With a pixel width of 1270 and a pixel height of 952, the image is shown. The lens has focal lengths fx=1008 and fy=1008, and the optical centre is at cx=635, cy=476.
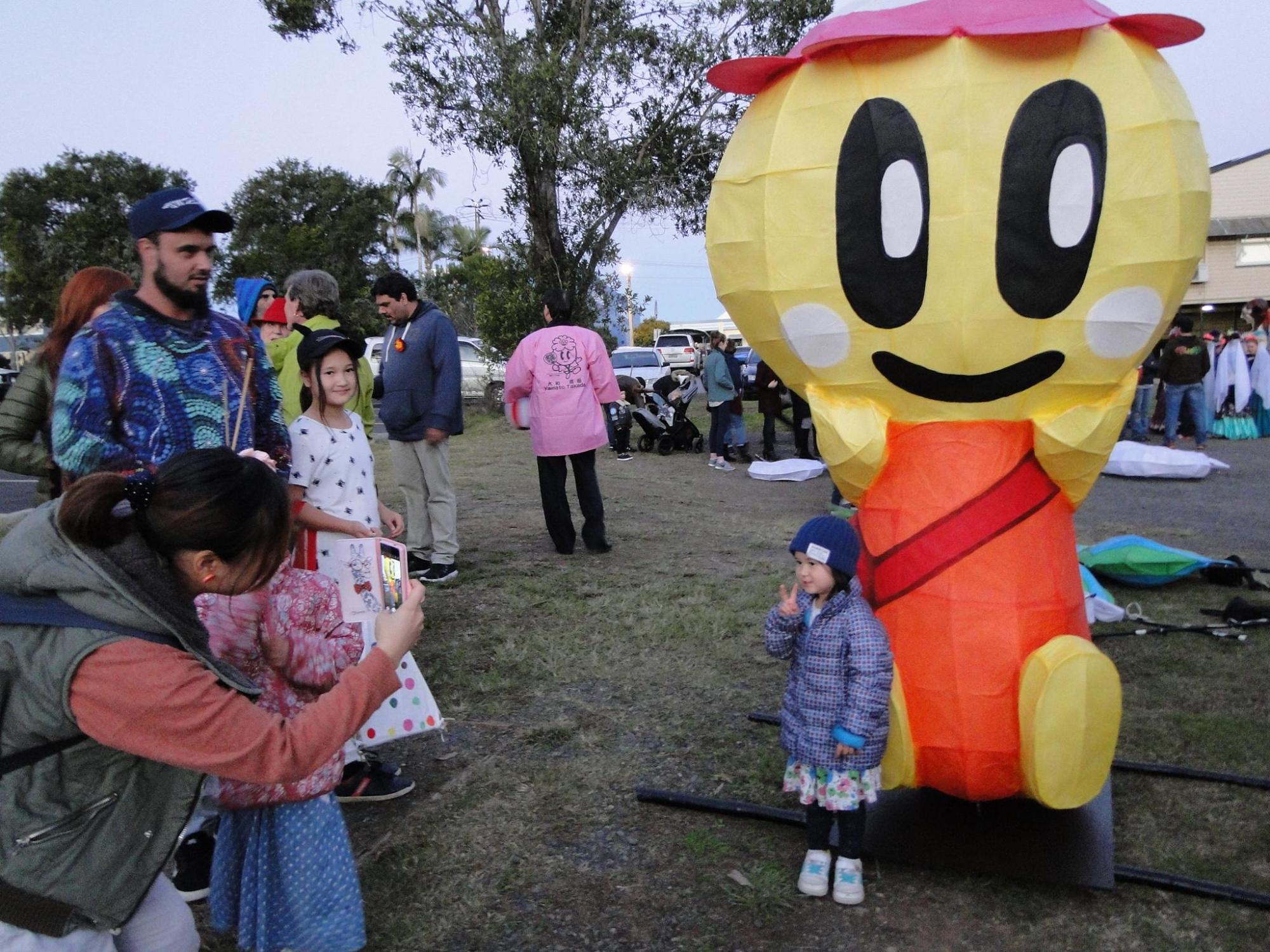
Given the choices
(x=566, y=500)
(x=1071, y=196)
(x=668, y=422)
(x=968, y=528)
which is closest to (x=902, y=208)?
(x=1071, y=196)

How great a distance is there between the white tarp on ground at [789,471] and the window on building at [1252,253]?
24.2 metres

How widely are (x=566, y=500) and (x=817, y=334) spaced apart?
12.5 ft

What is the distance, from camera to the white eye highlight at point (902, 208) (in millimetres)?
2564

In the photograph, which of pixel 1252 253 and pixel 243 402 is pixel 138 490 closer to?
pixel 243 402

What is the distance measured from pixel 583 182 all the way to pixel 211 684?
14.3 metres

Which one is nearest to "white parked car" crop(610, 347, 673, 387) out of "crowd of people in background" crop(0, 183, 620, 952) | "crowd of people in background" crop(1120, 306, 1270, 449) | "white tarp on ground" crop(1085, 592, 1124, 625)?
"crowd of people in background" crop(1120, 306, 1270, 449)

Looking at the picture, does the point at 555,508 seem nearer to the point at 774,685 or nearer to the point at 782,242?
the point at 774,685

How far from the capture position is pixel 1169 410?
1148 cm

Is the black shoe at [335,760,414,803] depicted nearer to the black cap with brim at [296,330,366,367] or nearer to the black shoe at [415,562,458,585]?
the black cap with brim at [296,330,366,367]

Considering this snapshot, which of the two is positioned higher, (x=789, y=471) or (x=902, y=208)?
(x=902, y=208)

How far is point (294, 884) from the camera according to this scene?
2.26 metres

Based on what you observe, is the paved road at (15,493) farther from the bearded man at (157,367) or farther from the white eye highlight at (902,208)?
the white eye highlight at (902,208)

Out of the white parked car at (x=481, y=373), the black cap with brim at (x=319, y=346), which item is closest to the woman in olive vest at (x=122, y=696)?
the black cap with brim at (x=319, y=346)

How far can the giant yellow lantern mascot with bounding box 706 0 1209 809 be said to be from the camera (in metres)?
2.50
